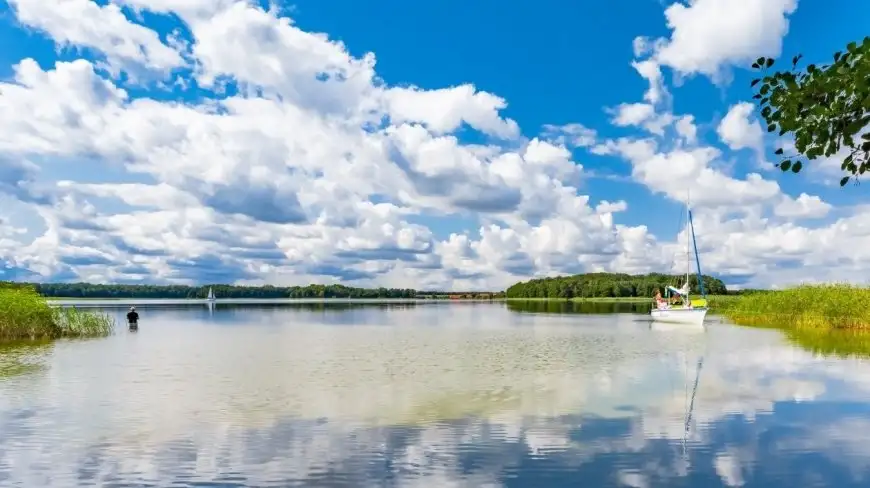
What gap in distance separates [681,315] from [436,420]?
53.4 metres

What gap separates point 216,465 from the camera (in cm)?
1242

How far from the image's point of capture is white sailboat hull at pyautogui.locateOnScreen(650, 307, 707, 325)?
2378 inches

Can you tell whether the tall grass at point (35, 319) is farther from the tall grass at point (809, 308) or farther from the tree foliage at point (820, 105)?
the tall grass at point (809, 308)

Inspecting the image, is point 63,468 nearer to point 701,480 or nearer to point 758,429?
point 701,480

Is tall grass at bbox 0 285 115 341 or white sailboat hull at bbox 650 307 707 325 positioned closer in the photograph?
tall grass at bbox 0 285 115 341

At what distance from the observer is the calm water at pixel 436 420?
39.1 feet

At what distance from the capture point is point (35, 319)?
4078 cm

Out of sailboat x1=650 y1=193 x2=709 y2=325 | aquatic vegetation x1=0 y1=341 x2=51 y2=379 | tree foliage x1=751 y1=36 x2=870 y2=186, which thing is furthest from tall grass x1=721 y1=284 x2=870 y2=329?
aquatic vegetation x1=0 y1=341 x2=51 y2=379

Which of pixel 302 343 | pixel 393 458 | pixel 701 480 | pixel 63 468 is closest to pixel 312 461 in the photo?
pixel 393 458

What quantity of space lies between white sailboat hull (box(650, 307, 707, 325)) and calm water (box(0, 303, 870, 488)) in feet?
91.5

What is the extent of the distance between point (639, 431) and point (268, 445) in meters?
8.40

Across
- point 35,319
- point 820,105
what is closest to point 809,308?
point 820,105

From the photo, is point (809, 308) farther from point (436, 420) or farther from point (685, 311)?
point (436, 420)

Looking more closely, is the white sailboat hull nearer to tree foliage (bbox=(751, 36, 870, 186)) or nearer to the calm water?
the calm water
